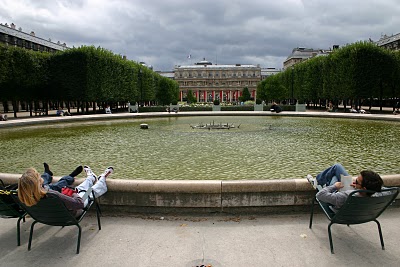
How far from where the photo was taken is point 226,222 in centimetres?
496

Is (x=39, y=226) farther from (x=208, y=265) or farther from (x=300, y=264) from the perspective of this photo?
(x=300, y=264)

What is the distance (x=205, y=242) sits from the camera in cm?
429

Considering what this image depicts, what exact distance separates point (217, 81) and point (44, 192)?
5586 inches

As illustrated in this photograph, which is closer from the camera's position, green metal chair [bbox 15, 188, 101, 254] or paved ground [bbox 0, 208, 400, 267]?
paved ground [bbox 0, 208, 400, 267]

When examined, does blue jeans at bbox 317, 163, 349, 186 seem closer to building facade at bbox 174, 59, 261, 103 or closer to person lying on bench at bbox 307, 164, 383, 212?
person lying on bench at bbox 307, 164, 383, 212

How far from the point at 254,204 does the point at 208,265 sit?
5.72 ft

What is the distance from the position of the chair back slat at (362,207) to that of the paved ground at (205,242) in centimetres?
40

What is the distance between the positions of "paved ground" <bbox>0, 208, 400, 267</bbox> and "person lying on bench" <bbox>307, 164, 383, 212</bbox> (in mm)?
595

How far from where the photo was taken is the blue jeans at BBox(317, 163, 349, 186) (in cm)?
475

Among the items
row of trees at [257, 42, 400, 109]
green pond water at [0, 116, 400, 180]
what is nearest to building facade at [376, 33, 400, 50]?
row of trees at [257, 42, 400, 109]

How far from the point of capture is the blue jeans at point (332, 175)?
187 inches

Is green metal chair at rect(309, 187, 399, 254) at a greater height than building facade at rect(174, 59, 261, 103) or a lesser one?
lesser

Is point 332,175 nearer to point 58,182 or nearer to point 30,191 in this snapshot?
point 30,191

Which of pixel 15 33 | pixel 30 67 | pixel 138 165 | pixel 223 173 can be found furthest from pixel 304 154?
pixel 15 33
